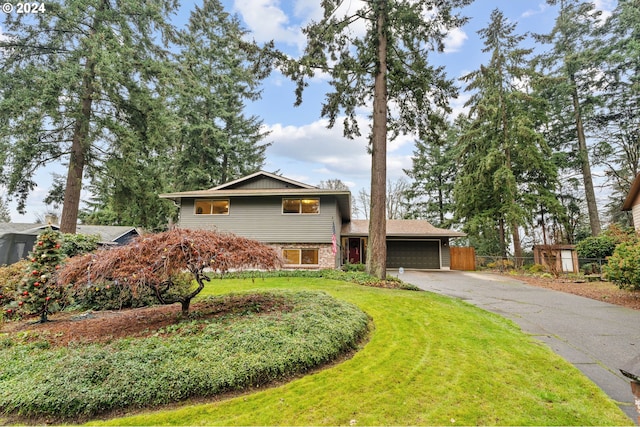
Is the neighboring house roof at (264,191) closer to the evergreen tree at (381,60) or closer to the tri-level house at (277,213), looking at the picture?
the tri-level house at (277,213)

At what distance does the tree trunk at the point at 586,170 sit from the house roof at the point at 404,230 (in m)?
7.92

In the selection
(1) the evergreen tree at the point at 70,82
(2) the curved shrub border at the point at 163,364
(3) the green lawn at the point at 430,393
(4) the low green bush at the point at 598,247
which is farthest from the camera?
(4) the low green bush at the point at 598,247

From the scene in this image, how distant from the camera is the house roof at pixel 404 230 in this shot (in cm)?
1991

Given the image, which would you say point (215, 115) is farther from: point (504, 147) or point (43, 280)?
point (504, 147)

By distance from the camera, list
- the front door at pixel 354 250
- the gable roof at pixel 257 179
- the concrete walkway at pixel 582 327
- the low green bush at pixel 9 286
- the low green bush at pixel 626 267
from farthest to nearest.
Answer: the front door at pixel 354 250 < the gable roof at pixel 257 179 < the low green bush at pixel 626 267 < the low green bush at pixel 9 286 < the concrete walkway at pixel 582 327

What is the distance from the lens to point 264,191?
582 inches

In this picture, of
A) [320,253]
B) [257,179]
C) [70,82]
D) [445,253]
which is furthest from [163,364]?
[445,253]

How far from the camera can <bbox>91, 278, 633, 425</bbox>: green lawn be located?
2.63m

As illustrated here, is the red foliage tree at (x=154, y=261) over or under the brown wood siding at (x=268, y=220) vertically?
under

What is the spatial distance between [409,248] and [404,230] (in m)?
1.79

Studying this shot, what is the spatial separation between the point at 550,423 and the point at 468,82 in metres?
24.2

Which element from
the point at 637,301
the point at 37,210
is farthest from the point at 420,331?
the point at 37,210

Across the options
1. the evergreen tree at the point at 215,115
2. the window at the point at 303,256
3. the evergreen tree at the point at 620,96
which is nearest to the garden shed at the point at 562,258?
the evergreen tree at the point at 620,96

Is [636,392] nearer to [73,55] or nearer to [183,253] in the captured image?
[183,253]
